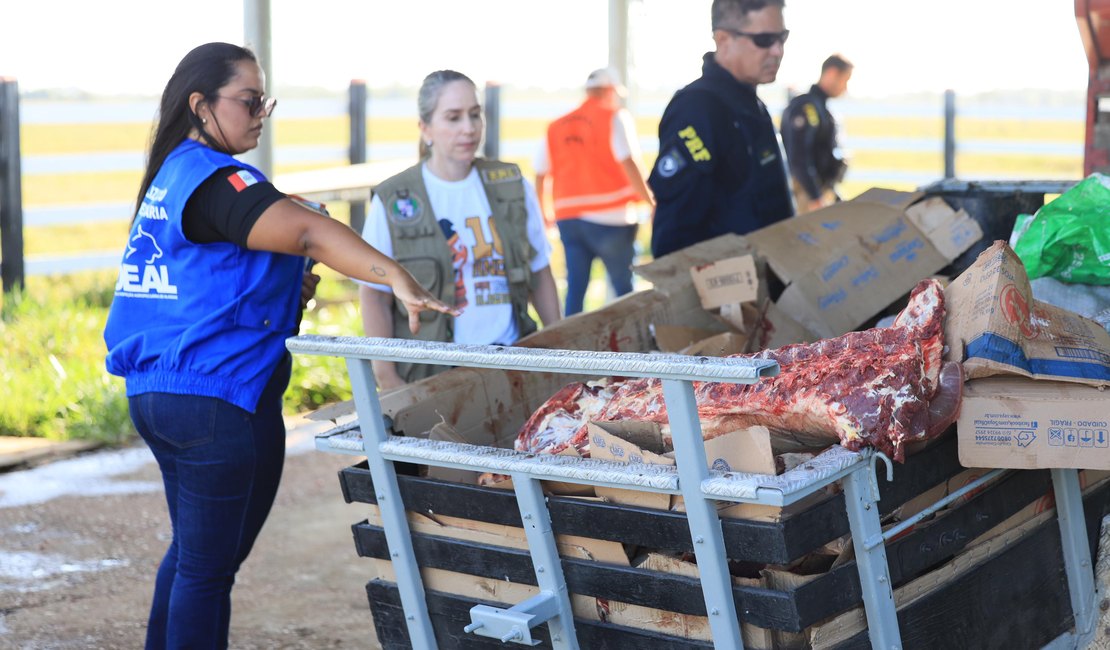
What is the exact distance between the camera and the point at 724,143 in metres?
4.57

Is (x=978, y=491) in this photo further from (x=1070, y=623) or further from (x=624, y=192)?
(x=624, y=192)

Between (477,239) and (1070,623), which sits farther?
(477,239)

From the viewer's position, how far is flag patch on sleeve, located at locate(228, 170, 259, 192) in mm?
2865

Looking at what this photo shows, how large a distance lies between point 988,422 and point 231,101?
1.92m

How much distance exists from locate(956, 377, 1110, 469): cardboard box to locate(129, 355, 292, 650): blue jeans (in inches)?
65.5

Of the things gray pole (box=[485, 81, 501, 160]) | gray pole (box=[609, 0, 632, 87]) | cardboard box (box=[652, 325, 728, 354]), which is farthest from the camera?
gray pole (box=[485, 81, 501, 160])

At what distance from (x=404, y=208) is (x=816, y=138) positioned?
6535mm

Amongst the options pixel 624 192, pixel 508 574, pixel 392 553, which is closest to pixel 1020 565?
Result: pixel 508 574

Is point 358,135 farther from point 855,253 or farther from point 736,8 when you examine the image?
point 855,253

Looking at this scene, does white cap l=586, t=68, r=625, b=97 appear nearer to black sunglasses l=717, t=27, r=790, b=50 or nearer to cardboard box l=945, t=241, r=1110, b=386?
black sunglasses l=717, t=27, r=790, b=50

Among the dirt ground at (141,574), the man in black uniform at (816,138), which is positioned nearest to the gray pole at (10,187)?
the dirt ground at (141,574)

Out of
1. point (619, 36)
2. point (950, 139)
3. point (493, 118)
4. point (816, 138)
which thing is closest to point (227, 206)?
point (816, 138)

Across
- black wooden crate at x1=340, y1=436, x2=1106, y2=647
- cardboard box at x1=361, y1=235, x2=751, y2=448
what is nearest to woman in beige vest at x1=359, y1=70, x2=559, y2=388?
cardboard box at x1=361, y1=235, x2=751, y2=448

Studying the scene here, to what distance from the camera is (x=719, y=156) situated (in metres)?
4.57
